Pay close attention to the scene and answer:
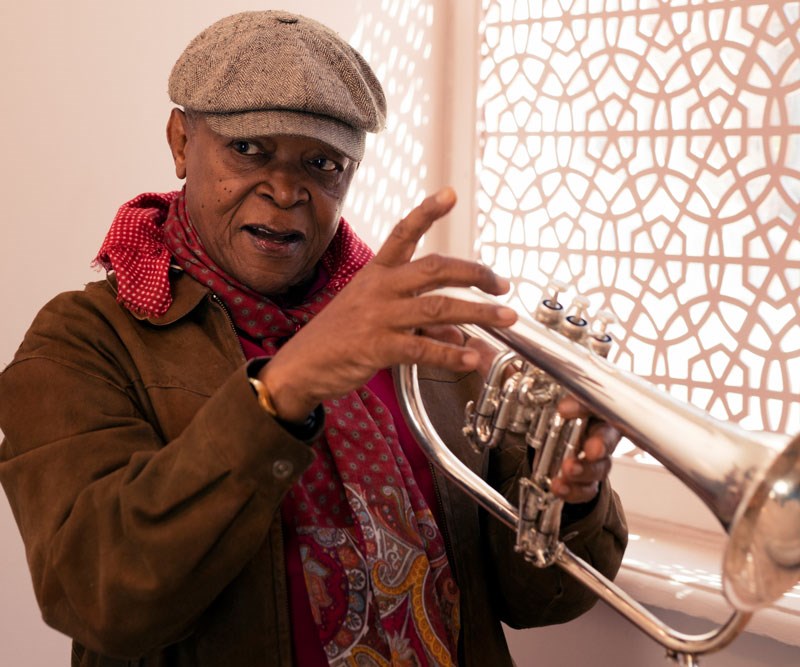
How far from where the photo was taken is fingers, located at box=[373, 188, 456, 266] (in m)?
0.79

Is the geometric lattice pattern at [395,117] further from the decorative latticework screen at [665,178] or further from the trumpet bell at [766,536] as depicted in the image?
the trumpet bell at [766,536]

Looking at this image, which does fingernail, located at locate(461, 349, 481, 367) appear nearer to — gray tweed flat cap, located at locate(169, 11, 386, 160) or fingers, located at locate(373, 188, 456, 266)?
fingers, located at locate(373, 188, 456, 266)

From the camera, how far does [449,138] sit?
2104mm

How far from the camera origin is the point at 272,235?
1.18 meters

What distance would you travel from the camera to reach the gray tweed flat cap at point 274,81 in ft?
3.61

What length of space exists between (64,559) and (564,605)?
63 cm

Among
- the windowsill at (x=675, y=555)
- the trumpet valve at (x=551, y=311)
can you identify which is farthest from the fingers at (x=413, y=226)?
the windowsill at (x=675, y=555)

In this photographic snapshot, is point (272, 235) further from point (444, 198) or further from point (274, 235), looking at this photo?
point (444, 198)

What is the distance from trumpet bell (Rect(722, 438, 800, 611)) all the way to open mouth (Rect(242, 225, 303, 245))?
2.22ft

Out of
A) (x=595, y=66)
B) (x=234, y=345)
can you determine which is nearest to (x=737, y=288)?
(x=595, y=66)

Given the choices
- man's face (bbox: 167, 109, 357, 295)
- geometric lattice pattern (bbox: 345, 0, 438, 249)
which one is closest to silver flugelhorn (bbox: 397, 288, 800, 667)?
man's face (bbox: 167, 109, 357, 295)

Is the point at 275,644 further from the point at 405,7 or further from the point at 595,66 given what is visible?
the point at 405,7

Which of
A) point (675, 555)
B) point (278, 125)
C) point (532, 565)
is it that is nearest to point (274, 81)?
point (278, 125)

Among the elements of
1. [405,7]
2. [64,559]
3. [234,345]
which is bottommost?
[64,559]
